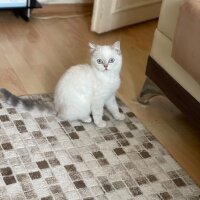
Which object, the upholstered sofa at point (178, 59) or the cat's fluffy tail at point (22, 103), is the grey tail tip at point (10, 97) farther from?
the upholstered sofa at point (178, 59)

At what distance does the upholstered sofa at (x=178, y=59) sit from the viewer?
135cm

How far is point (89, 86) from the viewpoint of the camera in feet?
5.11

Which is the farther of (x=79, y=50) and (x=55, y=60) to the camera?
(x=79, y=50)

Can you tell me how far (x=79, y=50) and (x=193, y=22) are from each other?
0.96 meters

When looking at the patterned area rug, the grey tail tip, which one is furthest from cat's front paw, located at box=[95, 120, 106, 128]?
the grey tail tip

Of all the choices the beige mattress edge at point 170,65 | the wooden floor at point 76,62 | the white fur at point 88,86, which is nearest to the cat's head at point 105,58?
the white fur at point 88,86

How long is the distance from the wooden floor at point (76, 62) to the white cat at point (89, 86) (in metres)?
0.24

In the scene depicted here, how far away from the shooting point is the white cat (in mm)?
1521

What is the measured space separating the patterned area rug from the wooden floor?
0.10 meters

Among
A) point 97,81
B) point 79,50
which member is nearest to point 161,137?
point 97,81

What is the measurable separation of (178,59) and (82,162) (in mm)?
510

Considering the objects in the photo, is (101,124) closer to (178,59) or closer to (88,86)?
(88,86)

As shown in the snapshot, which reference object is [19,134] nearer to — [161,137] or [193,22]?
[161,137]

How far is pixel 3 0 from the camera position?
2.24 metres
